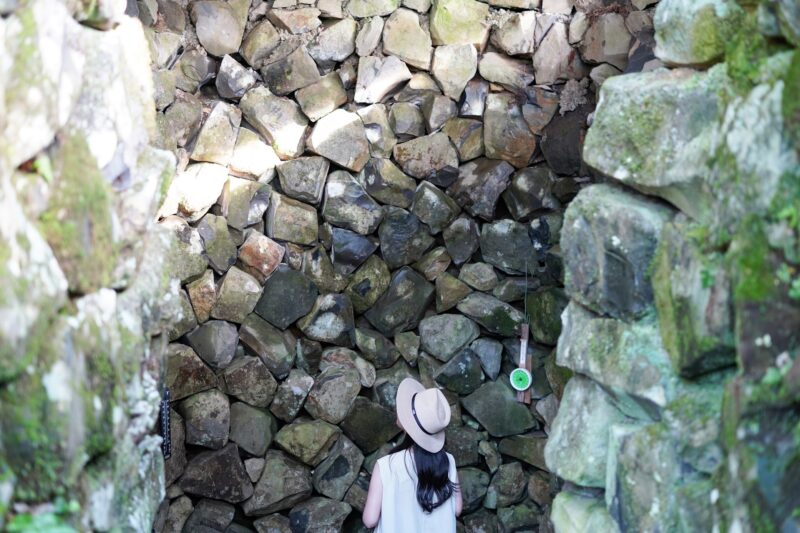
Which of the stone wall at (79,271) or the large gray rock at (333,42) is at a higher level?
the stone wall at (79,271)

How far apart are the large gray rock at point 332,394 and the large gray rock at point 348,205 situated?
75 centimetres

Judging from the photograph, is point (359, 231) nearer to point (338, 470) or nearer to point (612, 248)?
point (338, 470)

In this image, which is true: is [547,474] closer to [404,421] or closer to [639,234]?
[404,421]

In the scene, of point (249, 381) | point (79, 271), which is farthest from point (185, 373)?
point (79, 271)

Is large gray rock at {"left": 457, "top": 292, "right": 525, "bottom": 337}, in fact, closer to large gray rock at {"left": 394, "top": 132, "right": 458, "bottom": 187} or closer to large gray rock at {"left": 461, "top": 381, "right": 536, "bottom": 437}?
large gray rock at {"left": 461, "top": 381, "right": 536, "bottom": 437}

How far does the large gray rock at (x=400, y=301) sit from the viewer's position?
485 centimetres

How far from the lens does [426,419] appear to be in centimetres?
341

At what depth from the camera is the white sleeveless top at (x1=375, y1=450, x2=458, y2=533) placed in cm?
332

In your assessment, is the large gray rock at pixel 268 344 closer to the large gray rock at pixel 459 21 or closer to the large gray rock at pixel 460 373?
the large gray rock at pixel 460 373

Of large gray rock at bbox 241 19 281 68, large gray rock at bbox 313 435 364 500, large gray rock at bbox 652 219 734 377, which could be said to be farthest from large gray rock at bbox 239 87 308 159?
large gray rock at bbox 652 219 734 377

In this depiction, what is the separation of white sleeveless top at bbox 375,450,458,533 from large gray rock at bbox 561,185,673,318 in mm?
1117

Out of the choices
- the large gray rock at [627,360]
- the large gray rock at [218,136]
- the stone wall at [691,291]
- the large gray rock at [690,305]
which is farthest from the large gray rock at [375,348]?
the large gray rock at [690,305]

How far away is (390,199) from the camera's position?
4.79m

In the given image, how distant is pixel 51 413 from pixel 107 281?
409 millimetres
